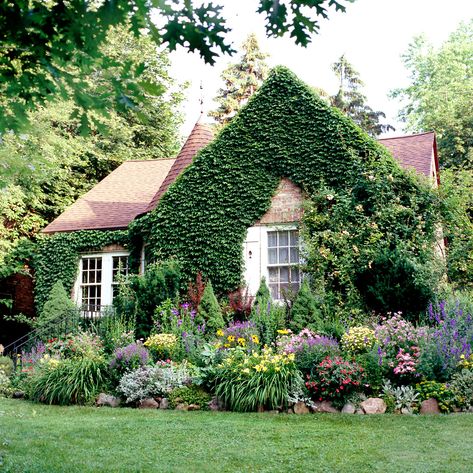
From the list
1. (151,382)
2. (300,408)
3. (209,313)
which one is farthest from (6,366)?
(300,408)

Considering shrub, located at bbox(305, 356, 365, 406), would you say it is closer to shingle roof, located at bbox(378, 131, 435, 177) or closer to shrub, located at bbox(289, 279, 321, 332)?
shrub, located at bbox(289, 279, 321, 332)

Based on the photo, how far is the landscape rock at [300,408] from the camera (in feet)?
27.2

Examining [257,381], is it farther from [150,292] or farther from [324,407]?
[150,292]

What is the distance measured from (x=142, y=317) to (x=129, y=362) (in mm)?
2837

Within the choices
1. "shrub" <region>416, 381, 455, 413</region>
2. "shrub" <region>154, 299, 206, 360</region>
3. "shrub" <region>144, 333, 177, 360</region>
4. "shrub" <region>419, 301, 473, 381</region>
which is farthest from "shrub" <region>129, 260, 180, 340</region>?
"shrub" <region>416, 381, 455, 413</region>

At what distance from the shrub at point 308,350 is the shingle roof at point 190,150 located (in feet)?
23.1

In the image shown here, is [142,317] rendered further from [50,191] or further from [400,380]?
[50,191]

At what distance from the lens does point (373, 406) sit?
8070 mm

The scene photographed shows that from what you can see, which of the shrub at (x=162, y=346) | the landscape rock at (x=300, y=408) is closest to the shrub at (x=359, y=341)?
the landscape rock at (x=300, y=408)

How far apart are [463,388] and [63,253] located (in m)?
13.3

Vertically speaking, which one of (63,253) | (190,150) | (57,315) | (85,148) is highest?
(85,148)

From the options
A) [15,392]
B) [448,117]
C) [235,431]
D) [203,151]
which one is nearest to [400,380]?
[235,431]

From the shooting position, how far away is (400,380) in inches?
336

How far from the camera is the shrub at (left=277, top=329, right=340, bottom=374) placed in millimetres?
8773
